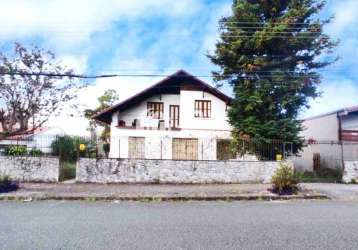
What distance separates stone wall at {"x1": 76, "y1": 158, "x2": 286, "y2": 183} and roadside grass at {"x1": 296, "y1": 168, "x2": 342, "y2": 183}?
2.36m

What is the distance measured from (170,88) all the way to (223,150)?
6472mm

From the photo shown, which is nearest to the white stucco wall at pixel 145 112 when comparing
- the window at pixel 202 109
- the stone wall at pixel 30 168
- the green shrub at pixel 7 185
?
the window at pixel 202 109

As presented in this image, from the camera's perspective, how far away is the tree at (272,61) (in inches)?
826

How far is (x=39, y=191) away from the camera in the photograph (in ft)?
51.9

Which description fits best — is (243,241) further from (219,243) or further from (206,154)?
(206,154)

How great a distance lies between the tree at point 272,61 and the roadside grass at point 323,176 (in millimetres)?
1804

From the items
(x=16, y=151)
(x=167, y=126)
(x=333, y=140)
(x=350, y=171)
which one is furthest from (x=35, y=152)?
(x=333, y=140)

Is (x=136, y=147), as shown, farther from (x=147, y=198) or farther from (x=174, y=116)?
(x=147, y=198)

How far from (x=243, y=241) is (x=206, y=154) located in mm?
→ 15040

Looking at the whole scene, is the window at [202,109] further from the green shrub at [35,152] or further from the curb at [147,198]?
the curb at [147,198]

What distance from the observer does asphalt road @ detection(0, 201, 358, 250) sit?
696 centimetres

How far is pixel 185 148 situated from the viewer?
24172mm

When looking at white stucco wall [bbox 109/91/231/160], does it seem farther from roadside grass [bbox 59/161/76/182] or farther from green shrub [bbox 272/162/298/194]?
green shrub [bbox 272/162/298/194]

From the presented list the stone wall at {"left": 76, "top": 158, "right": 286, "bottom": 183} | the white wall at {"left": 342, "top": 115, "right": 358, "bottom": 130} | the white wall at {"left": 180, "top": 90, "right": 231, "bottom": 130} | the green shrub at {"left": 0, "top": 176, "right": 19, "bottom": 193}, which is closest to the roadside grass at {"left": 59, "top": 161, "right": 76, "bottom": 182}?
the stone wall at {"left": 76, "top": 158, "right": 286, "bottom": 183}
